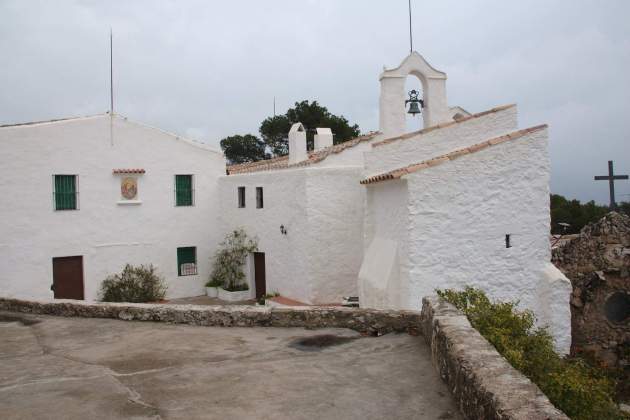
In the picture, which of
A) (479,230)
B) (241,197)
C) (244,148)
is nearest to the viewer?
(479,230)

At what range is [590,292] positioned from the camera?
15.5 metres

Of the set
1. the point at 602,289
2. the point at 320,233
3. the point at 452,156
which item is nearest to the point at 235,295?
the point at 320,233

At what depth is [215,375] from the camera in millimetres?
5656

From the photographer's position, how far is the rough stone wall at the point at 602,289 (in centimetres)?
1518

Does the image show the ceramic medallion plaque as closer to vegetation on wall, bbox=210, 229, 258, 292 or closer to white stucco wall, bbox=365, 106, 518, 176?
vegetation on wall, bbox=210, 229, 258, 292

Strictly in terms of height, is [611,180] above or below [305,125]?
below

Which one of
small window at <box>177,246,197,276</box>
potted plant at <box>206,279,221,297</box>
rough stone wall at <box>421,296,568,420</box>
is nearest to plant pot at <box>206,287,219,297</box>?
potted plant at <box>206,279,221,297</box>

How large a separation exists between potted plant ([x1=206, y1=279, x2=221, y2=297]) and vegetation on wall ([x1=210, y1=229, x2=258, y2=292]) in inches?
1.9

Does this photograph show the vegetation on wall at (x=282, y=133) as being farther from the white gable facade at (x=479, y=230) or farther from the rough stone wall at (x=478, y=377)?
the rough stone wall at (x=478, y=377)

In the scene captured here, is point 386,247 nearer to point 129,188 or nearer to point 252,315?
point 252,315

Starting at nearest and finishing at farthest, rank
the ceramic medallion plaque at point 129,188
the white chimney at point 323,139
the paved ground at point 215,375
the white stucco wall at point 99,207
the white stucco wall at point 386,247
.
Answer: the paved ground at point 215,375 → the white stucco wall at point 386,247 → the white stucco wall at point 99,207 → the ceramic medallion plaque at point 129,188 → the white chimney at point 323,139

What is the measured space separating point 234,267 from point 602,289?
36.1ft

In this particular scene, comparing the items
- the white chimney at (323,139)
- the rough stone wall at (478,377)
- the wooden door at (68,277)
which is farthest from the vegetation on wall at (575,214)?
the rough stone wall at (478,377)

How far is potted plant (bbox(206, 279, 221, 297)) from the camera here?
66.3ft
